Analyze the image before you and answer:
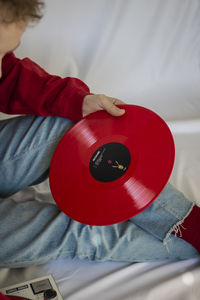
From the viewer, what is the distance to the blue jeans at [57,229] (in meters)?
0.89

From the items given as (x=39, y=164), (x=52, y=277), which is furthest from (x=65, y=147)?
(x=52, y=277)

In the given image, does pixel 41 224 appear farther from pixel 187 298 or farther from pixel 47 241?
pixel 187 298

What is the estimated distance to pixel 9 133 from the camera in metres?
0.99

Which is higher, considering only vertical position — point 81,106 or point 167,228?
point 81,106

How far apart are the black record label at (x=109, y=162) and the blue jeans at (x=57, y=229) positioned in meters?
0.13

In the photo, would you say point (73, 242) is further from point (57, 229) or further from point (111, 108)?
point (111, 108)

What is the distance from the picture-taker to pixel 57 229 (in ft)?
2.98

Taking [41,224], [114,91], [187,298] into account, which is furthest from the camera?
[114,91]

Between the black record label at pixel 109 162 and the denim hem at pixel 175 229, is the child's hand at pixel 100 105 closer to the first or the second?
the black record label at pixel 109 162

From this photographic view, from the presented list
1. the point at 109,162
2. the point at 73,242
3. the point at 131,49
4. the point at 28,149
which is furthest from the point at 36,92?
the point at 131,49

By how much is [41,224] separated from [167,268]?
32 cm

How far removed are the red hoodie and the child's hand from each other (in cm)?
2

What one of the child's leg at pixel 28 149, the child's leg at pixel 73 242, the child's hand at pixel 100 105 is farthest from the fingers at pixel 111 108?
the child's leg at pixel 73 242

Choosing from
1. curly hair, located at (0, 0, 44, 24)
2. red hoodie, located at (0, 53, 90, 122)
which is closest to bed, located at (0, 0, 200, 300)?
red hoodie, located at (0, 53, 90, 122)
